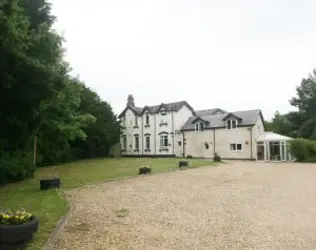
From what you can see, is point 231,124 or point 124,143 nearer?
point 231,124

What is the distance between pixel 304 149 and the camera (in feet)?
98.8

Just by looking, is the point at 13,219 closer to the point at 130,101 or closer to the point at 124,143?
the point at 124,143

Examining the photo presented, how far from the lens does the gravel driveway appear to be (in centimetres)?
631

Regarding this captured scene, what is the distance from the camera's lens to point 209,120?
3938cm

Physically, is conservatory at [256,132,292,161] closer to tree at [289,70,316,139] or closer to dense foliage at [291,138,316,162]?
dense foliage at [291,138,316,162]

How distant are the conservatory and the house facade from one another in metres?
0.68

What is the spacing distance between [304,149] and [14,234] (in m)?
30.1

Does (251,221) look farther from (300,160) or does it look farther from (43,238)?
(300,160)

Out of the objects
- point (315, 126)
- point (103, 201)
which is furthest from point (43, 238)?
point (315, 126)

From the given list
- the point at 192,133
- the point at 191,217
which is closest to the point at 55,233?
the point at 191,217

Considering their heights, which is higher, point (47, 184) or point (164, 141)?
point (164, 141)

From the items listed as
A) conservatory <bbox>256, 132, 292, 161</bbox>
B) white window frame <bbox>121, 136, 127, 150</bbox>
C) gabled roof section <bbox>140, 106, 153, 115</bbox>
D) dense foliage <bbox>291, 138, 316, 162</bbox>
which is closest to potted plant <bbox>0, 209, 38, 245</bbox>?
dense foliage <bbox>291, 138, 316, 162</bbox>

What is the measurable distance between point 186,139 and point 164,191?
27818 mm

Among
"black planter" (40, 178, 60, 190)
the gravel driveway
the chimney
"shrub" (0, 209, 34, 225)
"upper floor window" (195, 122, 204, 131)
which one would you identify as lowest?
the gravel driveway
